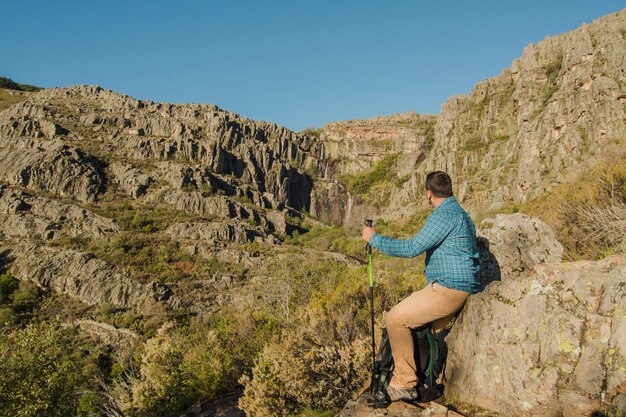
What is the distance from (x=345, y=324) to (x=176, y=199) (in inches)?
2182

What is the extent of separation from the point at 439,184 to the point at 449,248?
65cm

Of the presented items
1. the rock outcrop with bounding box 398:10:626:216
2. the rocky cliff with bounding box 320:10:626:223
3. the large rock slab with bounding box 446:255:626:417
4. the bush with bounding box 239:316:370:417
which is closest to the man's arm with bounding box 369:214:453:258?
the large rock slab with bounding box 446:255:626:417

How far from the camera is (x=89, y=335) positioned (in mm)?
35062

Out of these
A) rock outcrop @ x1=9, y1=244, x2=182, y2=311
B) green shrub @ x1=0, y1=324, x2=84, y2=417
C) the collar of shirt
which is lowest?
rock outcrop @ x1=9, y1=244, x2=182, y2=311

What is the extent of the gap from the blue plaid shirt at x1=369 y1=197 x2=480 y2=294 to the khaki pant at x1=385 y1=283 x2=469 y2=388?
0.11 meters

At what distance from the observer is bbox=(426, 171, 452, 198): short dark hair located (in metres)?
3.88

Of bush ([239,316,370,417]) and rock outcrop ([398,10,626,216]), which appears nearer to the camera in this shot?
bush ([239,316,370,417])

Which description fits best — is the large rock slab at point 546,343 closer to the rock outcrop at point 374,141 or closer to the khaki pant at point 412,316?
the khaki pant at point 412,316

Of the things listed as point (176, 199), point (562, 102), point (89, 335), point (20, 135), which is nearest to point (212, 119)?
point (176, 199)

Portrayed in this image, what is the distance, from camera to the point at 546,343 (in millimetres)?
3328

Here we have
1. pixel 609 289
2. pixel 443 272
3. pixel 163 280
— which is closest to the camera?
pixel 609 289

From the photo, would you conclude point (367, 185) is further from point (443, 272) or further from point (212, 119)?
point (443, 272)

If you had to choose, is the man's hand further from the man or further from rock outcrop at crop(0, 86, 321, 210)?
rock outcrop at crop(0, 86, 321, 210)

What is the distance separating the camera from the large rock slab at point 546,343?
304 centimetres
